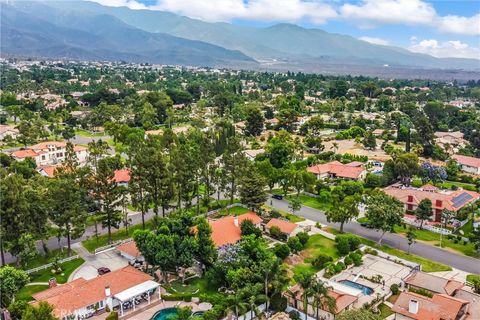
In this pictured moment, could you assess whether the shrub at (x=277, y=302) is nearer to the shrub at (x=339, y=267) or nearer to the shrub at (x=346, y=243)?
the shrub at (x=339, y=267)

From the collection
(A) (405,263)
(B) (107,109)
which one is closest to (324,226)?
(A) (405,263)

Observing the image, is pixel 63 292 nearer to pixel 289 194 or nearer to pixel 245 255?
pixel 245 255

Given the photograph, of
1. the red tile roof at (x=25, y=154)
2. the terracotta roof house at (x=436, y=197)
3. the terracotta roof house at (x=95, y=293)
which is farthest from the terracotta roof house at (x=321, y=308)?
the red tile roof at (x=25, y=154)

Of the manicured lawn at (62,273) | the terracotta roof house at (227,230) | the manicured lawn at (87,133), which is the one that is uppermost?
the terracotta roof house at (227,230)

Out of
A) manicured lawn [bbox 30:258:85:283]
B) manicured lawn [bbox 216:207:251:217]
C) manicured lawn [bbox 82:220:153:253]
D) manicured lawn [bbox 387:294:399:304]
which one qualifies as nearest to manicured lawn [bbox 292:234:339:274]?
manicured lawn [bbox 387:294:399:304]

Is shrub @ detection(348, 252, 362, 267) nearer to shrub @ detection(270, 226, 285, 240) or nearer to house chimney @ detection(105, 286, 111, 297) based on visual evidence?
shrub @ detection(270, 226, 285, 240)

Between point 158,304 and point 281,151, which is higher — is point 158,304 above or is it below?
below
